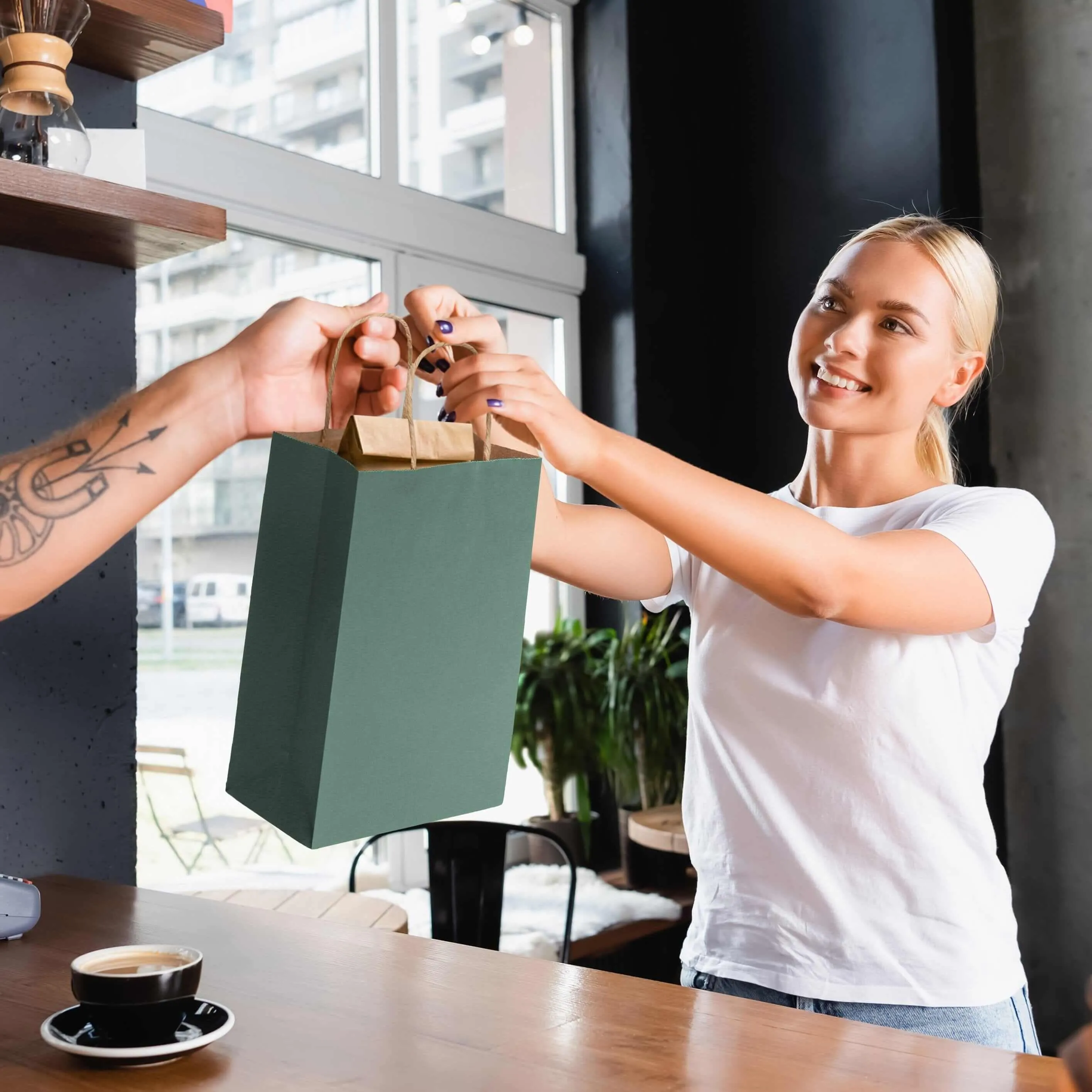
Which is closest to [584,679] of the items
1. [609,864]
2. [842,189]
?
[609,864]

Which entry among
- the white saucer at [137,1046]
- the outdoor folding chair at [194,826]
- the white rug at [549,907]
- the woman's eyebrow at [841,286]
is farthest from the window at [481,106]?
the white saucer at [137,1046]

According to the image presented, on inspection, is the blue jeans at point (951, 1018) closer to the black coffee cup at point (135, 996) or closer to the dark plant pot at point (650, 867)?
the black coffee cup at point (135, 996)

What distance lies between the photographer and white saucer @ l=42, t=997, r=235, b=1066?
31.7 inches

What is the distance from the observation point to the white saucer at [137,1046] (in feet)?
2.64

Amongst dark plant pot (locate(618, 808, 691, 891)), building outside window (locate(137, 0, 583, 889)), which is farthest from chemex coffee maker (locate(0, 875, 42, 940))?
dark plant pot (locate(618, 808, 691, 891))

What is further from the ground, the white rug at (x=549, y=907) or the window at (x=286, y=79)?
the window at (x=286, y=79)

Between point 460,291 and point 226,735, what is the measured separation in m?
1.44

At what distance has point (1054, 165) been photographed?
3203 millimetres

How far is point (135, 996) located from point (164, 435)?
474mm

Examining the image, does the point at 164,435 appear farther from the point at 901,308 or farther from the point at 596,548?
the point at 901,308

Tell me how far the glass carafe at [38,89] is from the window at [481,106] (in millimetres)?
1979

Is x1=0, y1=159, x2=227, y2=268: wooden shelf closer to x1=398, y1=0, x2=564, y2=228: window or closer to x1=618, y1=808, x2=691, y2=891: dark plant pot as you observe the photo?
x1=398, y1=0, x2=564, y2=228: window

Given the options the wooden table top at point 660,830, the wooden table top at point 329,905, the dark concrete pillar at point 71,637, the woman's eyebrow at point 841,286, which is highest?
the woman's eyebrow at point 841,286

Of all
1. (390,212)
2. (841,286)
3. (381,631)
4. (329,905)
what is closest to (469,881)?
(329,905)
